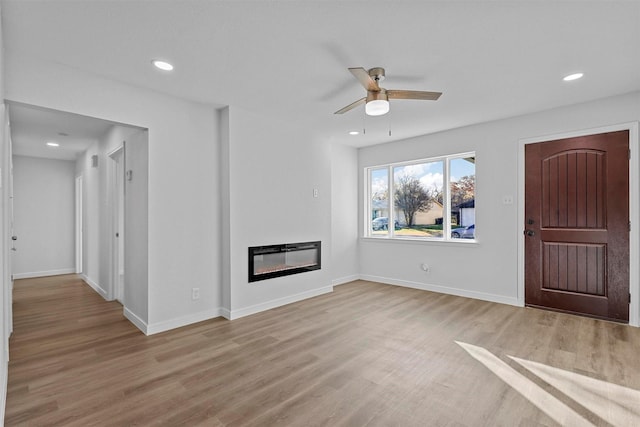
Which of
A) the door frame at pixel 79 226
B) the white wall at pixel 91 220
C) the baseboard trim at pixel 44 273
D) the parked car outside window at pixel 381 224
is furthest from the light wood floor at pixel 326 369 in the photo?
the baseboard trim at pixel 44 273

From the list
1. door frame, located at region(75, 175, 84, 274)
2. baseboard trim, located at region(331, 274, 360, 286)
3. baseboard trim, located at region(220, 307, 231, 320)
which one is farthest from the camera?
door frame, located at region(75, 175, 84, 274)

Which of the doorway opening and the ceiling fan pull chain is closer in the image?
the ceiling fan pull chain

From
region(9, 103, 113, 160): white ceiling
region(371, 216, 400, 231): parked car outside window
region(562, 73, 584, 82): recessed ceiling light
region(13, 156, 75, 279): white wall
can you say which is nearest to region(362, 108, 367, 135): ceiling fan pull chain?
region(371, 216, 400, 231): parked car outside window

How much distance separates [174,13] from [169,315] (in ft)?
9.16

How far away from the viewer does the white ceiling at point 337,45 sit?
6.51ft

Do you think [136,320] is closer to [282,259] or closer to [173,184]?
[173,184]

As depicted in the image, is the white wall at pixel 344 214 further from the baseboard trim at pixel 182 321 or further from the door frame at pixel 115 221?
the door frame at pixel 115 221

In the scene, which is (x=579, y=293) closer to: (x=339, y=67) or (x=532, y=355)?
(x=532, y=355)

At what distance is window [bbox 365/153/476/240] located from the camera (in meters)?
4.71

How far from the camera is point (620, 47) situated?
96.0 inches

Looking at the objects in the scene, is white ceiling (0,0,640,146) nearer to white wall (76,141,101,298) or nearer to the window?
the window

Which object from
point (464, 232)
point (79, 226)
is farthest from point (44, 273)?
point (464, 232)

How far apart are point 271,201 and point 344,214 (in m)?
1.87

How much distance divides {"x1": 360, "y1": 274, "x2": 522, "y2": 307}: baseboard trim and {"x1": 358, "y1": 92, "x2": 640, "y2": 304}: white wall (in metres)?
0.01
